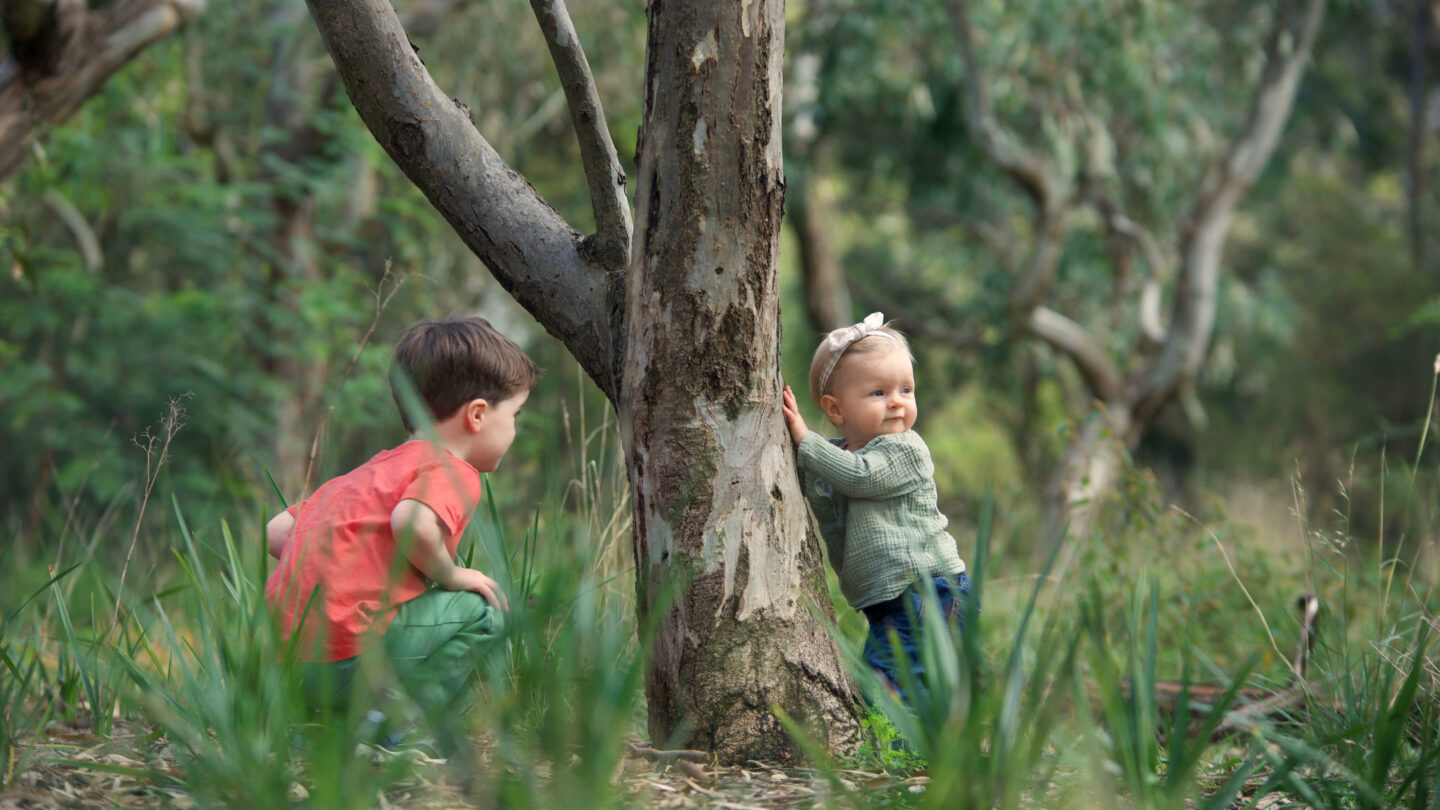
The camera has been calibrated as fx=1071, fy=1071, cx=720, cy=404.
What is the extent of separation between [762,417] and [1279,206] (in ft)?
53.9

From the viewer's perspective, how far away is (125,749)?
2092 millimetres

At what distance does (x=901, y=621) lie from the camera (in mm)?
2518

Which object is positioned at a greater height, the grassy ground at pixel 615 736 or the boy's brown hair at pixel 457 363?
the boy's brown hair at pixel 457 363

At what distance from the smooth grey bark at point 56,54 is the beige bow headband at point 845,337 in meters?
3.14

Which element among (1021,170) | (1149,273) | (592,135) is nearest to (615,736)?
(592,135)

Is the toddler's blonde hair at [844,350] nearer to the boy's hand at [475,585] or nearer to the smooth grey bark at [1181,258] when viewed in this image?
the boy's hand at [475,585]

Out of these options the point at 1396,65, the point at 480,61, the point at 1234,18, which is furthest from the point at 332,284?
the point at 1396,65

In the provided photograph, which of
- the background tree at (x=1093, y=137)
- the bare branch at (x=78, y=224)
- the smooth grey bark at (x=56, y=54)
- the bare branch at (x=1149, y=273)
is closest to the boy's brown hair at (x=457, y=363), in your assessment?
the smooth grey bark at (x=56, y=54)

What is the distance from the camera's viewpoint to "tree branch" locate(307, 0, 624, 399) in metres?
2.31

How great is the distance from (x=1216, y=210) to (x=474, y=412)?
30.3 feet

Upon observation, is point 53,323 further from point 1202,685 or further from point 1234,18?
point 1234,18

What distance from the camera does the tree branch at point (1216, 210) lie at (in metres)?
9.67

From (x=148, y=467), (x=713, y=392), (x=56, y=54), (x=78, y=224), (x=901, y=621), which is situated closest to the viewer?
(x=713, y=392)

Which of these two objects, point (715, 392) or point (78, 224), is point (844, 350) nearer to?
point (715, 392)
